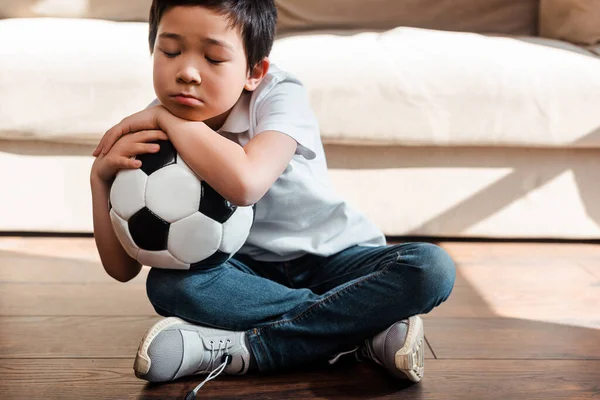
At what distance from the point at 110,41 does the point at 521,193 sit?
106cm

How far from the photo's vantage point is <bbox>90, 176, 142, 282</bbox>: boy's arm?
45.2 inches

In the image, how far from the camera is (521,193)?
1890mm

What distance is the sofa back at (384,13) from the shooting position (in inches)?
83.4

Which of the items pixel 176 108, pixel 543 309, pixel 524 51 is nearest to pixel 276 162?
pixel 176 108

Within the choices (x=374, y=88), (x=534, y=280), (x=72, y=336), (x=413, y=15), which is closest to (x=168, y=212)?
(x=72, y=336)

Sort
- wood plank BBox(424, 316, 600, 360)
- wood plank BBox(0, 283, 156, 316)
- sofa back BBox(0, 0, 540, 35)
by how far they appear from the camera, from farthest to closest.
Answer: sofa back BBox(0, 0, 540, 35)
wood plank BBox(0, 283, 156, 316)
wood plank BBox(424, 316, 600, 360)

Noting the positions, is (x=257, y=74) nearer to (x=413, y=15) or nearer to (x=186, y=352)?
(x=186, y=352)

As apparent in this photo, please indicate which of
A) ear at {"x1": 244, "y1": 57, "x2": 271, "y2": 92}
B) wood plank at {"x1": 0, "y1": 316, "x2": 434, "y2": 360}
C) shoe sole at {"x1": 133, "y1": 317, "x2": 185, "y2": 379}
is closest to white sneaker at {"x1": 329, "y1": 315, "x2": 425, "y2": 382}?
wood plank at {"x1": 0, "y1": 316, "x2": 434, "y2": 360}

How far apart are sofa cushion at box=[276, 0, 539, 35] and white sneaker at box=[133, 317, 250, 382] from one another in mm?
1215

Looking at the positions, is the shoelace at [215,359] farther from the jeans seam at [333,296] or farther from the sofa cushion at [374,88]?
the sofa cushion at [374,88]

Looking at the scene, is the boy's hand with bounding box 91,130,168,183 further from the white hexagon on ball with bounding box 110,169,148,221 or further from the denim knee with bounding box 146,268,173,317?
the denim knee with bounding box 146,268,173,317

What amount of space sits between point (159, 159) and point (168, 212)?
77mm

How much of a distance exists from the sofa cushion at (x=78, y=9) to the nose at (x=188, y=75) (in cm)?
115

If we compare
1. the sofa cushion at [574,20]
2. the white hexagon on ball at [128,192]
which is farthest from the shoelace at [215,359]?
the sofa cushion at [574,20]
